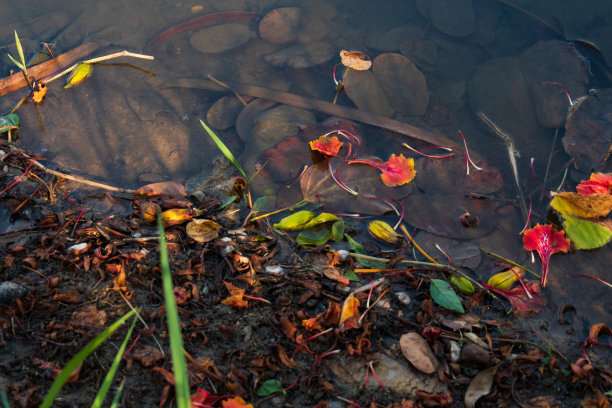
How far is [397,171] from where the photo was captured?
2529 mm

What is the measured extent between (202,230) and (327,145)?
1.00 metres

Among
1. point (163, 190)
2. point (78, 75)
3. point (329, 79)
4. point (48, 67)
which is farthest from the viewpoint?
point (329, 79)

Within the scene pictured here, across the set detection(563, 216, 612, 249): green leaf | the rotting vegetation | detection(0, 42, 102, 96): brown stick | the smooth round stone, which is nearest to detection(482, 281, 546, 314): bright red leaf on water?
the rotting vegetation

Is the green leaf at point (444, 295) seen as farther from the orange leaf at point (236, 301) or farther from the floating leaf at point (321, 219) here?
the orange leaf at point (236, 301)

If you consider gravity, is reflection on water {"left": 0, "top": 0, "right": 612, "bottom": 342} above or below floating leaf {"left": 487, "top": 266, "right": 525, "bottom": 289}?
above

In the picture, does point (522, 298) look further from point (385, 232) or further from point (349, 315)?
point (349, 315)

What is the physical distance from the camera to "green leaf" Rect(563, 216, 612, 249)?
2.18 meters

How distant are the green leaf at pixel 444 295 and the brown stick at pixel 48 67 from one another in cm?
332

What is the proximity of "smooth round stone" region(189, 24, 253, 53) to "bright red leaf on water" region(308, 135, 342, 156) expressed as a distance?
1647mm

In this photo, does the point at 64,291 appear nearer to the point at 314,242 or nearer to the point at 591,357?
the point at 314,242

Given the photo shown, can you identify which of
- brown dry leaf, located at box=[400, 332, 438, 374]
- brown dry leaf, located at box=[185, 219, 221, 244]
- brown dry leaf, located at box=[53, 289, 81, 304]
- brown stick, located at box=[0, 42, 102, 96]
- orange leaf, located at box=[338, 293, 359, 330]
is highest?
brown stick, located at box=[0, 42, 102, 96]

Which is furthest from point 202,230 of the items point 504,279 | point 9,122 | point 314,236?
point 9,122

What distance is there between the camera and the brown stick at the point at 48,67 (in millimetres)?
3082

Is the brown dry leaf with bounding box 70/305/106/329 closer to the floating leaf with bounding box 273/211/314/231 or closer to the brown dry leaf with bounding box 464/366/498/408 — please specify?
the floating leaf with bounding box 273/211/314/231
